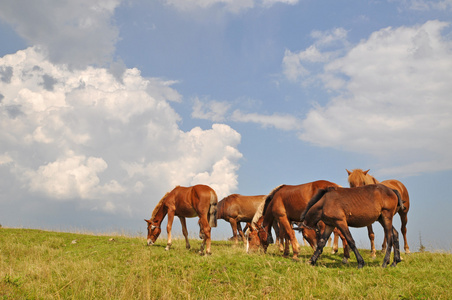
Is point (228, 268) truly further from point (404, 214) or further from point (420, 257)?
point (404, 214)

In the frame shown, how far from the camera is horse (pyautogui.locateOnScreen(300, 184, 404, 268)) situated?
1069cm

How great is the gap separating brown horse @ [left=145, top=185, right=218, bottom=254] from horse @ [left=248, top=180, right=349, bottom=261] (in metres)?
1.83

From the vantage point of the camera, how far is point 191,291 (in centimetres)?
907

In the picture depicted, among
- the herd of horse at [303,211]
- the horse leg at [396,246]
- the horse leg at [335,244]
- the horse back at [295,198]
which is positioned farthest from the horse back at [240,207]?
the horse leg at [396,246]

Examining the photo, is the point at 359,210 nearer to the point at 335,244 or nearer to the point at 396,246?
the point at 396,246

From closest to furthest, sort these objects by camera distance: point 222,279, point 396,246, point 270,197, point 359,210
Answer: point 222,279 → point 359,210 → point 396,246 → point 270,197

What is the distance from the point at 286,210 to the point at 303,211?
1055mm

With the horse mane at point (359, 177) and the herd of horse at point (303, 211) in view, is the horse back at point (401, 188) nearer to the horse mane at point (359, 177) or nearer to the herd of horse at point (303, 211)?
the herd of horse at point (303, 211)

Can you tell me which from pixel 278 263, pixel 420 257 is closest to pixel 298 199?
pixel 278 263

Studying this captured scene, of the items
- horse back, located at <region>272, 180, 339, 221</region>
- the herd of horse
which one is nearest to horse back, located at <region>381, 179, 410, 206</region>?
the herd of horse

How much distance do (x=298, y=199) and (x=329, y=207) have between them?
209 cm

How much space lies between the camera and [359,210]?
10695 mm

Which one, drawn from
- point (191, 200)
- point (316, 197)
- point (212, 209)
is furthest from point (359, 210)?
point (191, 200)

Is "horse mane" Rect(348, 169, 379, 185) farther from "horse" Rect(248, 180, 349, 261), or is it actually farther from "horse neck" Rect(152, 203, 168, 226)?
"horse neck" Rect(152, 203, 168, 226)
